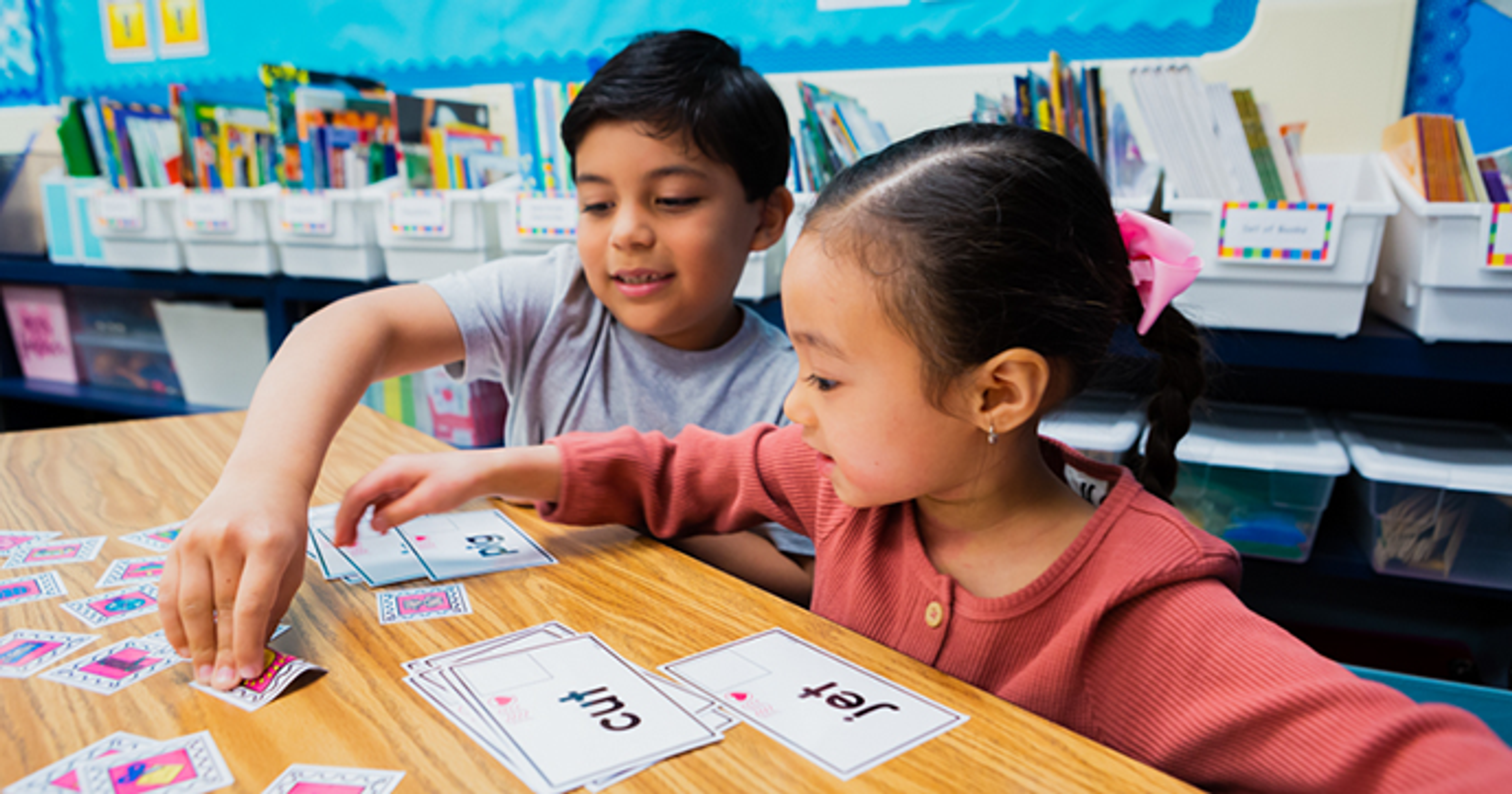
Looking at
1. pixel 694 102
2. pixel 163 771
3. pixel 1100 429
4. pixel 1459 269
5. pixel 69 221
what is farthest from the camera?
pixel 69 221

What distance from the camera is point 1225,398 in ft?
4.96

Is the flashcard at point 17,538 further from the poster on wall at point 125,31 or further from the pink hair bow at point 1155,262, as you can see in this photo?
the poster on wall at point 125,31

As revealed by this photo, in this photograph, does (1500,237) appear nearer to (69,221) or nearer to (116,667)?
(116,667)

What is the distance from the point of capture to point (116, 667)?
1.58 feet

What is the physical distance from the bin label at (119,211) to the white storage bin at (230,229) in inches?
4.2

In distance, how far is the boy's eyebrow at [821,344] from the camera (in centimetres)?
58

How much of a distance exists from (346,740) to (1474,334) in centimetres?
129

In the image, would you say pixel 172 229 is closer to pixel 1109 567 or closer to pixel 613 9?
pixel 613 9

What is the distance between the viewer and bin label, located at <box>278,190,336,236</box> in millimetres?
1750

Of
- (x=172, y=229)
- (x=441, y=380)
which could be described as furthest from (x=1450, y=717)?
(x=172, y=229)

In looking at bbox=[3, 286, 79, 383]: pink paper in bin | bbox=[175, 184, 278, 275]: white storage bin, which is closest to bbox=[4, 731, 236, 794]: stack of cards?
bbox=[175, 184, 278, 275]: white storage bin

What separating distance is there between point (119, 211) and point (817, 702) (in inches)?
88.3

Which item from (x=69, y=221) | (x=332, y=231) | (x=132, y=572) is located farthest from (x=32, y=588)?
(x=69, y=221)

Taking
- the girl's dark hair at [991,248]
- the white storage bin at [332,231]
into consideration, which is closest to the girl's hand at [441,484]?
the girl's dark hair at [991,248]
